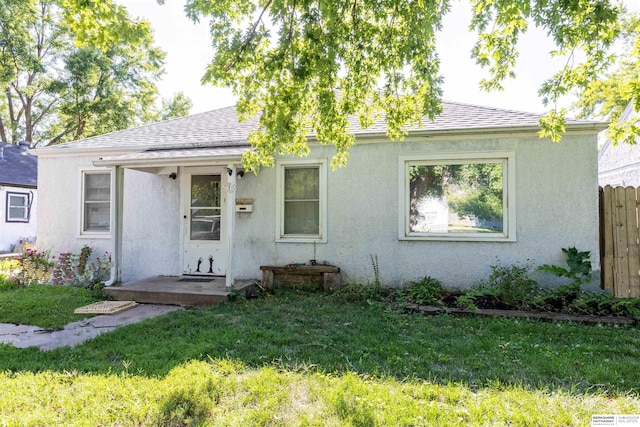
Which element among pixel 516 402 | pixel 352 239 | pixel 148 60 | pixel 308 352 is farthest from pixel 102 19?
pixel 148 60

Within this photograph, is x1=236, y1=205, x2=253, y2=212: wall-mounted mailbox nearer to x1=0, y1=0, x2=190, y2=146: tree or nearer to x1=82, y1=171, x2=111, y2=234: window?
x1=82, y1=171, x2=111, y2=234: window

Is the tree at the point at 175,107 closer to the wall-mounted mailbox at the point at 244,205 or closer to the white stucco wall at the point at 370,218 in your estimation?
the white stucco wall at the point at 370,218

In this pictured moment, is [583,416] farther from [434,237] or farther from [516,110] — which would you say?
[516,110]

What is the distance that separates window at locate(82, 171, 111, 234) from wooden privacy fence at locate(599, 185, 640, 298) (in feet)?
31.1

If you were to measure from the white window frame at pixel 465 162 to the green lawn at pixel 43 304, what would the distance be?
5351mm

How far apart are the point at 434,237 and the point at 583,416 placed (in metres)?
4.02

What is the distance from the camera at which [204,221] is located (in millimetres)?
7402

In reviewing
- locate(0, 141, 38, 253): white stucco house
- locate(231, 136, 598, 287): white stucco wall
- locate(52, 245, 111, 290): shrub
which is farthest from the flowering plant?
locate(0, 141, 38, 253): white stucco house

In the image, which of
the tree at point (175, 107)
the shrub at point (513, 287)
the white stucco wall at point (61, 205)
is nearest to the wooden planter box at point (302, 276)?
the shrub at point (513, 287)

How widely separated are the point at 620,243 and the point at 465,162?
268cm

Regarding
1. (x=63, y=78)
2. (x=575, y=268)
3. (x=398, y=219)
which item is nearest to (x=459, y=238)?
(x=398, y=219)

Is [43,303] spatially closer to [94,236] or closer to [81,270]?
[81,270]

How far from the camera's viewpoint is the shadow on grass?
10.3ft

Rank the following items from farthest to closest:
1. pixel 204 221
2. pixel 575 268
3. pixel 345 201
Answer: pixel 204 221 < pixel 345 201 < pixel 575 268
